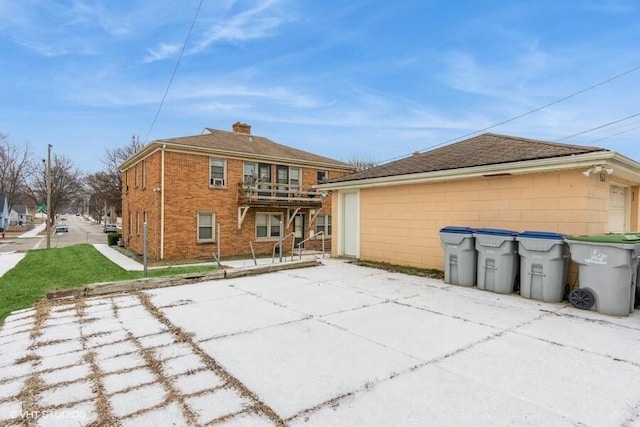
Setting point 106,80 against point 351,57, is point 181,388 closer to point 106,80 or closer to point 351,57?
point 106,80

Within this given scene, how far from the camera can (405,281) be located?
25.2 ft

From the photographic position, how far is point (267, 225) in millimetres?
18062

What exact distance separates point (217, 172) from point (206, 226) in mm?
2545

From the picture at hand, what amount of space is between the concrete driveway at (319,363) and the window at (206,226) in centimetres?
1009

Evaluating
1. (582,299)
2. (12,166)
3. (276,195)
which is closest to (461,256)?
(582,299)

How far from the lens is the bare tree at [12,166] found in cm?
4838

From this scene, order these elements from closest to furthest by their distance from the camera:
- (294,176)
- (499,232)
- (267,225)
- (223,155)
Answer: (499,232), (223,155), (267,225), (294,176)

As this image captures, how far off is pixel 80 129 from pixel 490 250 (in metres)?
27.6

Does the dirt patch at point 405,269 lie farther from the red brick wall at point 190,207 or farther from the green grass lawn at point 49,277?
the red brick wall at point 190,207

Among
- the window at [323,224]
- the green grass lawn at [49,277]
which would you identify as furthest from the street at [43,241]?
the window at [323,224]

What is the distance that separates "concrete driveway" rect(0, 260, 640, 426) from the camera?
2.67 m

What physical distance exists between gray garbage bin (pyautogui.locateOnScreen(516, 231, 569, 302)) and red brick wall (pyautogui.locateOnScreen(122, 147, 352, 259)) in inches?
507

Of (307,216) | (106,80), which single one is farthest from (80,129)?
(307,216)

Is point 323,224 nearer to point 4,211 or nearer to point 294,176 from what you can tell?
point 294,176
